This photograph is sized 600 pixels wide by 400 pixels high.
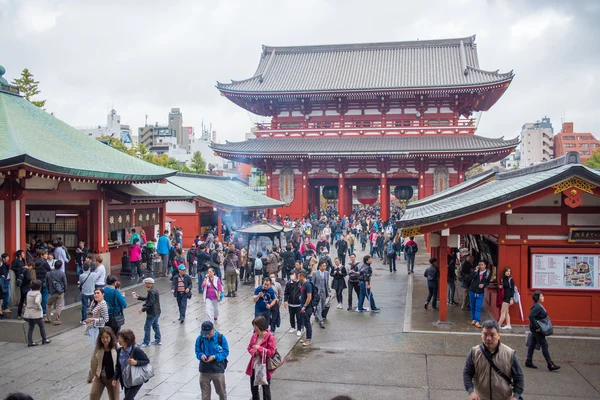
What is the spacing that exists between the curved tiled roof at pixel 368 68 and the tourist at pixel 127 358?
110 ft

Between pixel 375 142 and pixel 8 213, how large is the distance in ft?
94.0

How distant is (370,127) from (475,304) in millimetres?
28726

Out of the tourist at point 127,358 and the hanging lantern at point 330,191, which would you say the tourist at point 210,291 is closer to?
the tourist at point 127,358

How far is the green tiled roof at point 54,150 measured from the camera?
14.8 metres

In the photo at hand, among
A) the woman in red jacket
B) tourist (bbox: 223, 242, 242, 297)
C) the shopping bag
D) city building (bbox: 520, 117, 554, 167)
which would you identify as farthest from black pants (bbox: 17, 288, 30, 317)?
city building (bbox: 520, 117, 554, 167)

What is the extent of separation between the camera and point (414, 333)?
1265 cm

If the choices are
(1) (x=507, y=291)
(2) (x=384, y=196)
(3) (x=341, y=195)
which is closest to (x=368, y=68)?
(2) (x=384, y=196)

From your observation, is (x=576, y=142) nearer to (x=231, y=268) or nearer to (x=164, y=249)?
(x=164, y=249)

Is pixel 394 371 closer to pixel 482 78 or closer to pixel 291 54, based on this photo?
pixel 482 78

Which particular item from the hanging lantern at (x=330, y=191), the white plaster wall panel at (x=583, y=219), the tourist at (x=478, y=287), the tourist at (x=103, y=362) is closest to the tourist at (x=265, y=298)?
the tourist at (x=103, y=362)

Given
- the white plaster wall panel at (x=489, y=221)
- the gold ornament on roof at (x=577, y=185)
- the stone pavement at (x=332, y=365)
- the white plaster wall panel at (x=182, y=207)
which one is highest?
the gold ornament on roof at (x=577, y=185)

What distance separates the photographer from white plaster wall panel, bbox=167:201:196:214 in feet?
93.9

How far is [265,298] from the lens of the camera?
Answer: 11.3 meters

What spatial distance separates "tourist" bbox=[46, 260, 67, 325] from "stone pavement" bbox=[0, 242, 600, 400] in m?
0.89
